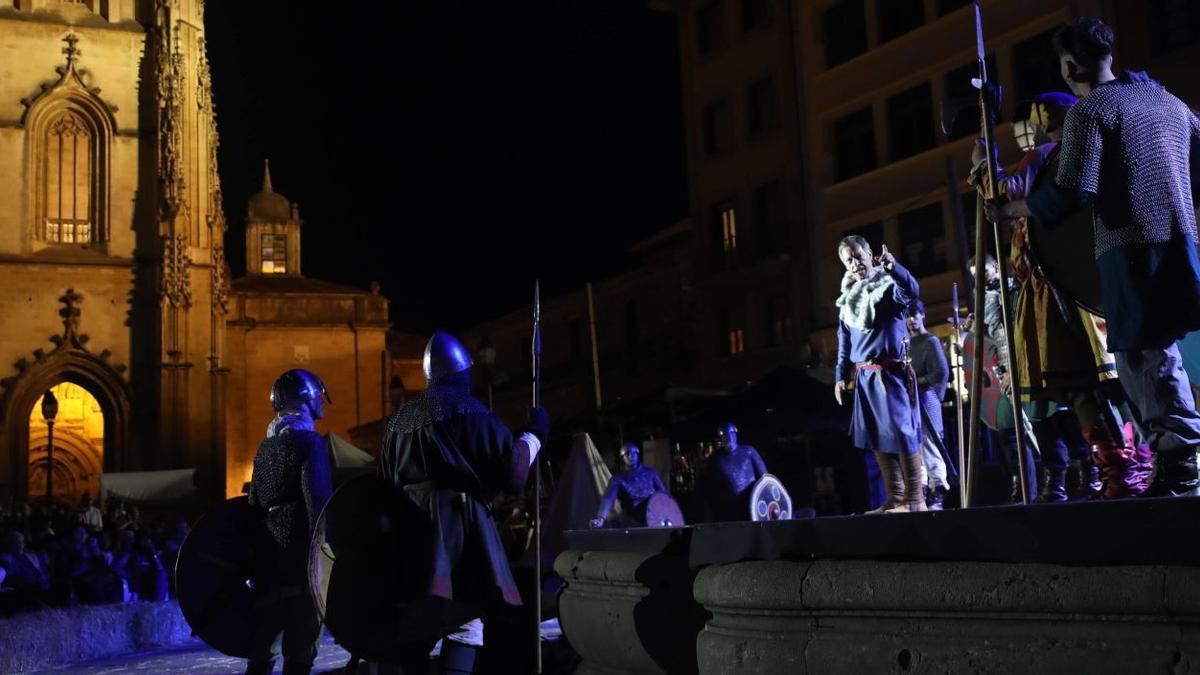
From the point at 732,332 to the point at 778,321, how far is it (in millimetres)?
2083

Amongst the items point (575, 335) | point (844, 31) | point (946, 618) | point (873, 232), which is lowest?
point (946, 618)

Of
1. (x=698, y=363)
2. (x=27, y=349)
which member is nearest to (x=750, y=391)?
(x=698, y=363)

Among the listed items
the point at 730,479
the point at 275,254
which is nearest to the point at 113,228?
the point at 730,479

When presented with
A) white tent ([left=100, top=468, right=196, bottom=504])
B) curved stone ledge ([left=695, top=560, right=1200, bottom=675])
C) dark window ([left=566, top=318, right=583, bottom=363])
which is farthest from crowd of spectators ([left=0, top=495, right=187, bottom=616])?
dark window ([left=566, top=318, right=583, bottom=363])

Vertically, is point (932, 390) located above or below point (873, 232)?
below

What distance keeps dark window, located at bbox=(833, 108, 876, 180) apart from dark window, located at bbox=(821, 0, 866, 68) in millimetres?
1648

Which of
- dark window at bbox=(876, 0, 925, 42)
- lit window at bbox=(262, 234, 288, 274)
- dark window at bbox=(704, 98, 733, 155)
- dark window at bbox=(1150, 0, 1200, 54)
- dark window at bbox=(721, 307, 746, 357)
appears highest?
lit window at bbox=(262, 234, 288, 274)

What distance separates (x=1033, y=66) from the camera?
26.7m

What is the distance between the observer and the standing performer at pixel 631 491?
596 inches

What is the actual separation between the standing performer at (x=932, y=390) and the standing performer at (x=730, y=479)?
3606 mm

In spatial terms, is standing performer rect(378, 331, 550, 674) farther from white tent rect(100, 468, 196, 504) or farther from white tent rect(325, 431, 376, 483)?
white tent rect(100, 468, 196, 504)

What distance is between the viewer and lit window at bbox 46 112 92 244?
35.4 m

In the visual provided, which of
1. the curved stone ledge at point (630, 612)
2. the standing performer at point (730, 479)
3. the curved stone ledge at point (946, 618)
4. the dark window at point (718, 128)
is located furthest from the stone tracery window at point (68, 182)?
the curved stone ledge at point (946, 618)

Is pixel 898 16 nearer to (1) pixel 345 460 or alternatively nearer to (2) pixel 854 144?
(2) pixel 854 144
